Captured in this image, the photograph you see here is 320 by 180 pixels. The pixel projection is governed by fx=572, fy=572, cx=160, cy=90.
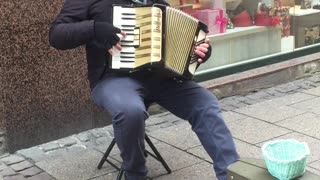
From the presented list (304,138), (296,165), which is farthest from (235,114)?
(296,165)

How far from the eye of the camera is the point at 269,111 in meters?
5.11

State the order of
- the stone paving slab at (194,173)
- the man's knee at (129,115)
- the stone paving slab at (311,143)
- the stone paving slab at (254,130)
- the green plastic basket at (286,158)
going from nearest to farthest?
the green plastic basket at (286,158)
the man's knee at (129,115)
the stone paving slab at (194,173)
the stone paving slab at (311,143)
the stone paving slab at (254,130)

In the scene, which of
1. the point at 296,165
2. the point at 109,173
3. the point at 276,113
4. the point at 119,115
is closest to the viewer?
the point at 296,165

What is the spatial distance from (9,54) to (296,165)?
2376mm

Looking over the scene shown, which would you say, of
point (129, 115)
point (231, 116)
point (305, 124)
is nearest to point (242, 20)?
point (231, 116)

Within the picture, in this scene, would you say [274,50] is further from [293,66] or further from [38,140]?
[38,140]

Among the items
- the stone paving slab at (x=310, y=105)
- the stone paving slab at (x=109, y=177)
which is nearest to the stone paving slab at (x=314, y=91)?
the stone paving slab at (x=310, y=105)

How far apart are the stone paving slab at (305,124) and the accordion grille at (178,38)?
5.29 ft

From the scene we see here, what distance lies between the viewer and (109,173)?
3.91 metres

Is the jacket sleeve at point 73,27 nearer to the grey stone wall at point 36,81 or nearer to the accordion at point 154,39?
the accordion at point 154,39

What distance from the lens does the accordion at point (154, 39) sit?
10.6 feet

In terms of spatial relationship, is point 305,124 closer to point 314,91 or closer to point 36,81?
point 314,91

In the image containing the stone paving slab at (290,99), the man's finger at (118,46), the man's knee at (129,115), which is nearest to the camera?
the man's knee at (129,115)

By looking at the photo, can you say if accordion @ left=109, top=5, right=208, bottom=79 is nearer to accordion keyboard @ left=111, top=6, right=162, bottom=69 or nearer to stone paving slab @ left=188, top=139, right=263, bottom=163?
accordion keyboard @ left=111, top=6, right=162, bottom=69
